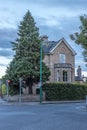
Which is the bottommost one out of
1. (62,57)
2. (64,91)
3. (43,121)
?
(43,121)

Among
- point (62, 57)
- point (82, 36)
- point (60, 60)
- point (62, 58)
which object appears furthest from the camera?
point (62, 57)

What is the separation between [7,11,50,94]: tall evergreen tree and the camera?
199 feet

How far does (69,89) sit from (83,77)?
1609 inches

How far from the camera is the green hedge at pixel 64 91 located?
65.2 metres

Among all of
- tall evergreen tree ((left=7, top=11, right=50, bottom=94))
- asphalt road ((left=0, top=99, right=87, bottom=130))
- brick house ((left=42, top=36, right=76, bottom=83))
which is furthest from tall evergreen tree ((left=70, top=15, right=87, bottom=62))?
brick house ((left=42, top=36, right=76, bottom=83))

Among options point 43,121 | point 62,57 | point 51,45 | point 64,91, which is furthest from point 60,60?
point 43,121

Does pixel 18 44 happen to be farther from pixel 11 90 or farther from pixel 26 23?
pixel 11 90

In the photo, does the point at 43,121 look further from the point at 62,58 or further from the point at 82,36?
the point at 62,58

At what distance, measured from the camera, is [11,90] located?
65000 millimetres

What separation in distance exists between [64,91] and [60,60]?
15.5 meters

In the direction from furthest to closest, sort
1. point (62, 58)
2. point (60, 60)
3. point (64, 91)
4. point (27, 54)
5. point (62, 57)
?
point (62, 57)
point (62, 58)
point (60, 60)
point (64, 91)
point (27, 54)

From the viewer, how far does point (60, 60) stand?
8156 cm

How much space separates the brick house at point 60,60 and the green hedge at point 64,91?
30.8ft

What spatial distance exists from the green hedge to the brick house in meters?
9.39
